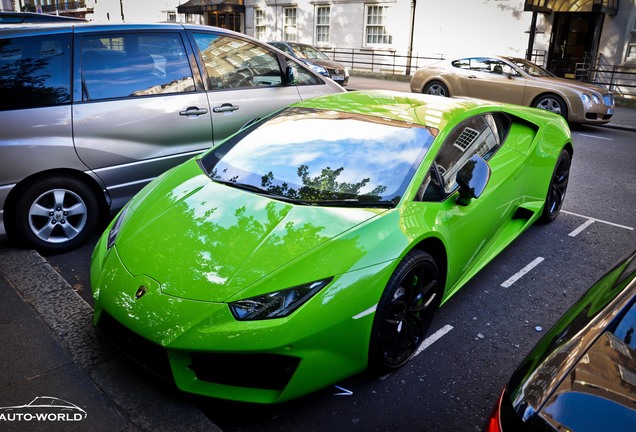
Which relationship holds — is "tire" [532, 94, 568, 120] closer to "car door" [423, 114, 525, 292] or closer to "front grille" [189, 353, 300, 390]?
"car door" [423, 114, 525, 292]

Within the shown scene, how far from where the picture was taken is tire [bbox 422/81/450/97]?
1305 cm

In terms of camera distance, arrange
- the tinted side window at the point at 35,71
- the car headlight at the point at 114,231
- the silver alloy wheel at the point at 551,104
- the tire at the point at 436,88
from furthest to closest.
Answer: the tire at the point at 436,88, the silver alloy wheel at the point at 551,104, the tinted side window at the point at 35,71, the car headlight at the point at 114,231

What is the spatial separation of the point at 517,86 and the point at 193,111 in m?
8.74

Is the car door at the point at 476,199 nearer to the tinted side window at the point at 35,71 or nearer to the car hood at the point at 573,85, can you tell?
the tinted side window at the point at 35,71

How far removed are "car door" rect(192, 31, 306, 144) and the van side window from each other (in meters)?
0.25

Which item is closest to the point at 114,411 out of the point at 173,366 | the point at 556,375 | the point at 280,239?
the point at 173,366

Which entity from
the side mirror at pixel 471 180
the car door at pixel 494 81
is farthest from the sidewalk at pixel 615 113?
the side mirror at pixel 471 180

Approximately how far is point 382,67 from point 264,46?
58.2 ft

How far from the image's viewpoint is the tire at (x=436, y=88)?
42.8ft

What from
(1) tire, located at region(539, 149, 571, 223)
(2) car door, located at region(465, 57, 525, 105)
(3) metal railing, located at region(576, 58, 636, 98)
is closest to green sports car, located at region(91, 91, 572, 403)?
(1) tire, located at region(539, 149, 571, 223)

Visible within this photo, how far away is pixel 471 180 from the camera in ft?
10.4

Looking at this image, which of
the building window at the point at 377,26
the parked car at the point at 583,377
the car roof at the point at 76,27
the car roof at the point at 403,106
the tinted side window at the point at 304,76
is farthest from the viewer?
the building window at the point at 377,26

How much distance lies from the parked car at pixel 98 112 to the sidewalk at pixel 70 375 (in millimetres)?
856

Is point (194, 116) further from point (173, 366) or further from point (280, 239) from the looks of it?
point (173, 366)
